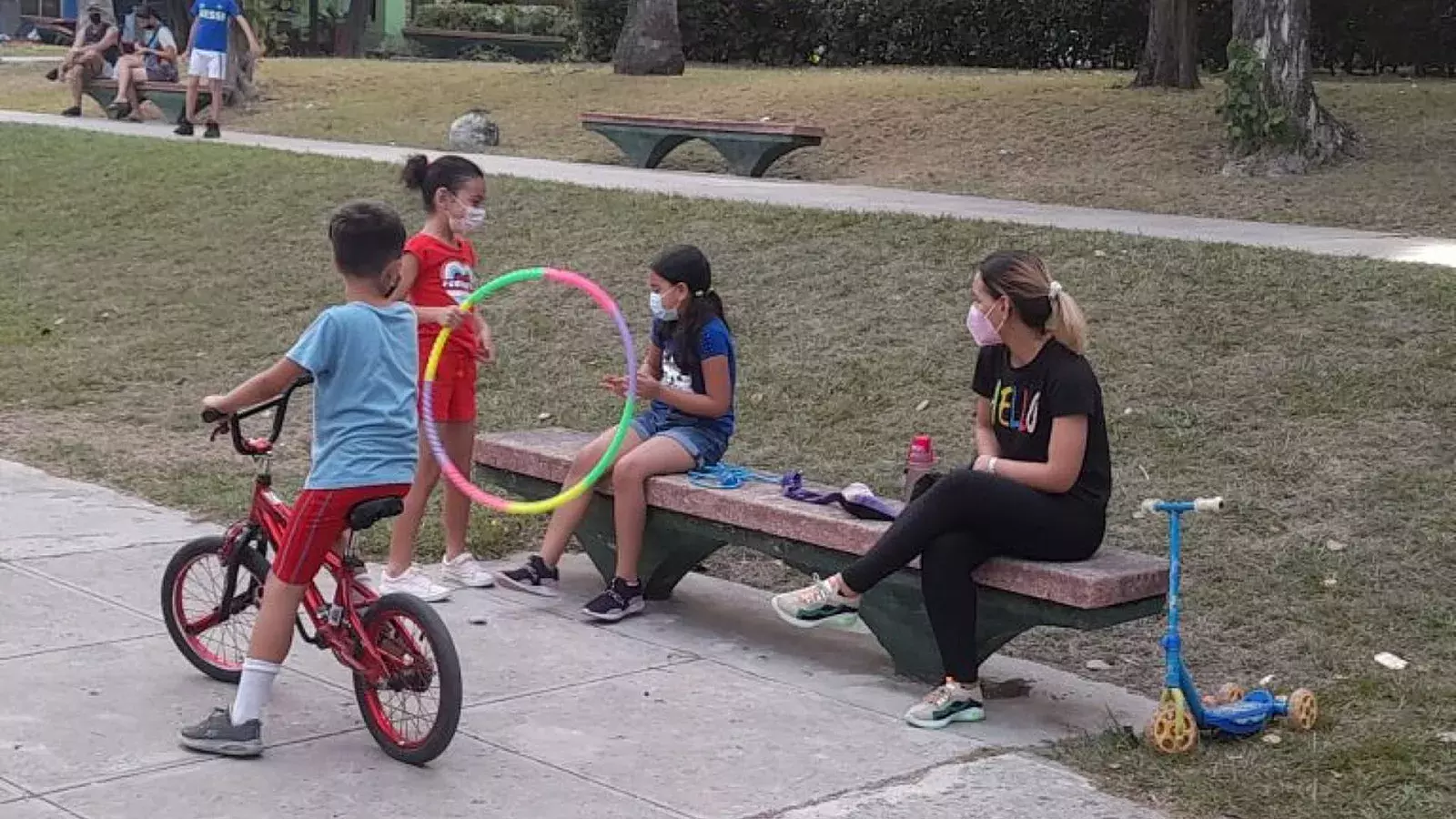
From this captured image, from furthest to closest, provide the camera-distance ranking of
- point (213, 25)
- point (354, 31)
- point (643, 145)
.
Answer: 1. point (354, 31)
2. point (213, 25)
3. point (643, 145)

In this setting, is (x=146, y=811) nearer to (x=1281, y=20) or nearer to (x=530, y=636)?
(x=530, y=636)

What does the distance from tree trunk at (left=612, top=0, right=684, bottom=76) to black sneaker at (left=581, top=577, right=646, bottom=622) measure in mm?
18216

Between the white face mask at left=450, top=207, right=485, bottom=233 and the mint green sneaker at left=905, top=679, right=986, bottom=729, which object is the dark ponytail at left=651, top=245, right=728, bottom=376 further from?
the mint green sneaker at left=905, top=679, right=986, bottom=729

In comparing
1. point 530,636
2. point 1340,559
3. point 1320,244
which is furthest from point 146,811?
point 1320,244

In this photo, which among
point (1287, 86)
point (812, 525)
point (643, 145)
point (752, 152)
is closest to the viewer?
point (812, 525)

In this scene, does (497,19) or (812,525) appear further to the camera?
(497,19)

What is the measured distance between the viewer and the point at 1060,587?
5309 mm

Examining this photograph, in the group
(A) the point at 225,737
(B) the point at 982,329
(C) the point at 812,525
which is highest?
(B) the point at 982,329

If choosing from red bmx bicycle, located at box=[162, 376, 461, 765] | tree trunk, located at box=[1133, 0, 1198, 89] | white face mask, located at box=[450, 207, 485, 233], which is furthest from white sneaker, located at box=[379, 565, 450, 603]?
tree trunk, located at box=[1133, 0, 1198, 89]

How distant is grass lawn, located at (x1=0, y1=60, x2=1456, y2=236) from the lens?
45.1 feet

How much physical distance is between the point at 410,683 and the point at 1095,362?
476cm

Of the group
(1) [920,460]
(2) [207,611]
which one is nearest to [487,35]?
(1) [920,460]

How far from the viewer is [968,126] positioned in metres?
17.4

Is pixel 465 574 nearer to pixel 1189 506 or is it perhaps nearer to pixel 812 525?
pixel 812 525
